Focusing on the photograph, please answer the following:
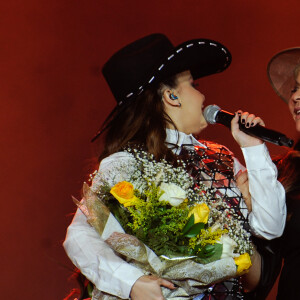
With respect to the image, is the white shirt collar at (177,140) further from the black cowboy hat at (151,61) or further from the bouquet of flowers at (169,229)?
the bouquet of flowers at (169,229)

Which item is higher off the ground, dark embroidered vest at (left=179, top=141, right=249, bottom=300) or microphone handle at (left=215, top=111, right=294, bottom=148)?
microphone handle at (left=215, top=111, right=294, bottom=148)

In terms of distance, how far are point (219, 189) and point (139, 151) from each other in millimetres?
278

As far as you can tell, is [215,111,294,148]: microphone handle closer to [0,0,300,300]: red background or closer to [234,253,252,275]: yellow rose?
[234,253,252,275]: yellow rose

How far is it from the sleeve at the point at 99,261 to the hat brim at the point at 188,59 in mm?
355

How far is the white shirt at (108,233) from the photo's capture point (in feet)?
4.58

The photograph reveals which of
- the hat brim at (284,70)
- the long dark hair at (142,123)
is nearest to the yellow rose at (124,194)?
the long dark hair at (142,123)

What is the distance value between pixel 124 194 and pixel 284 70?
1011mm

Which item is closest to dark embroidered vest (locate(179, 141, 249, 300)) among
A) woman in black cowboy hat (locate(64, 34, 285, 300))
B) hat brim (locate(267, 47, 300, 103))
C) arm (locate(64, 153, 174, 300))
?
woman in black cowboy hat (locate(64, 34, 285, 300))

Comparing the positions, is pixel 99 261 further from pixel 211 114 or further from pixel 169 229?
pixel 211 114

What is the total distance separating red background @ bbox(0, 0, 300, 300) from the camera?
258 centimetres

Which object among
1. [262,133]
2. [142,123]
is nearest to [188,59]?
[142,123]

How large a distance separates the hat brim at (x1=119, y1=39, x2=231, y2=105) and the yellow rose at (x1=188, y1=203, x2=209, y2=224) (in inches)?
19.0

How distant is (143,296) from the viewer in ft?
4.43

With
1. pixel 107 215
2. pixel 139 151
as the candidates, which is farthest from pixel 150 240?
pixel 139 151
